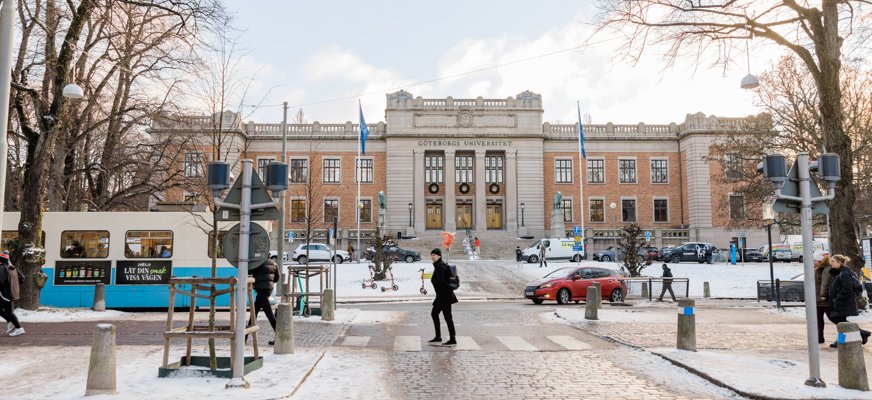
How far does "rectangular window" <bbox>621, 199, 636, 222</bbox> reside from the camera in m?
57.1

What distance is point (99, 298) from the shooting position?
679 inches

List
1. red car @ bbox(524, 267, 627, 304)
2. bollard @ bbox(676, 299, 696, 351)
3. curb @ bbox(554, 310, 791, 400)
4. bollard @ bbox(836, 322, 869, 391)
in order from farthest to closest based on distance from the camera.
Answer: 1. red car @ bbox(524, 267, 627, 304)
2. bollard @ bbox(676, 299, 696, 351)
3. bollard @ bbox(836, 322, 869, 391)
4. curb @ bbox(554, 310, 791, 400)

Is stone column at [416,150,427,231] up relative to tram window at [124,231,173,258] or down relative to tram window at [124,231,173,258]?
up

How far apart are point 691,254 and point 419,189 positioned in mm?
23709

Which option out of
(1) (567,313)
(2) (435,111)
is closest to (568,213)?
(2) (435,111)

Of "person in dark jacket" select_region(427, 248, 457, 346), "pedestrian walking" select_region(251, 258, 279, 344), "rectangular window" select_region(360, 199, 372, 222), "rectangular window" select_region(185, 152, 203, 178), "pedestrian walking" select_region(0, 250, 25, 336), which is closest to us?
"pedestrian walking" select_region(251, 258, 279, 344)

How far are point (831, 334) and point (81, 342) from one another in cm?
1508

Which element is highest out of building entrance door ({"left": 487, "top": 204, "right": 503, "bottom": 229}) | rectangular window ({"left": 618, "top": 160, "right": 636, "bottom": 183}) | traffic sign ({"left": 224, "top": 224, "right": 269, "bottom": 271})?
rectangular window ({"left": 618, "top": 160, "right": 636, "bottom": 183})

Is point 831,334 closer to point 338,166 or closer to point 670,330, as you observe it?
point 670,330

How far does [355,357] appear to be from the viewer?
32.4ft

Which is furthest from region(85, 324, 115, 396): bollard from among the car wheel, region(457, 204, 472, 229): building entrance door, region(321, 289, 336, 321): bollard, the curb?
region(457, 204, 472, 229): building entrance door

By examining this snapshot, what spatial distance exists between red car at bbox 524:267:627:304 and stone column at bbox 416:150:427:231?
33.1 meters

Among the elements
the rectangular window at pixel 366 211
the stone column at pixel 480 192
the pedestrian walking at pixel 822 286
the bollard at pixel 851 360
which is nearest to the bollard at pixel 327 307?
the pedestrian walking at pixel 822 286

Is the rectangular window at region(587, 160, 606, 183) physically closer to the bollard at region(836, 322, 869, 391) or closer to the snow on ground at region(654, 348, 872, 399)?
the snow on ground at region(654, 348, 872, 399)
